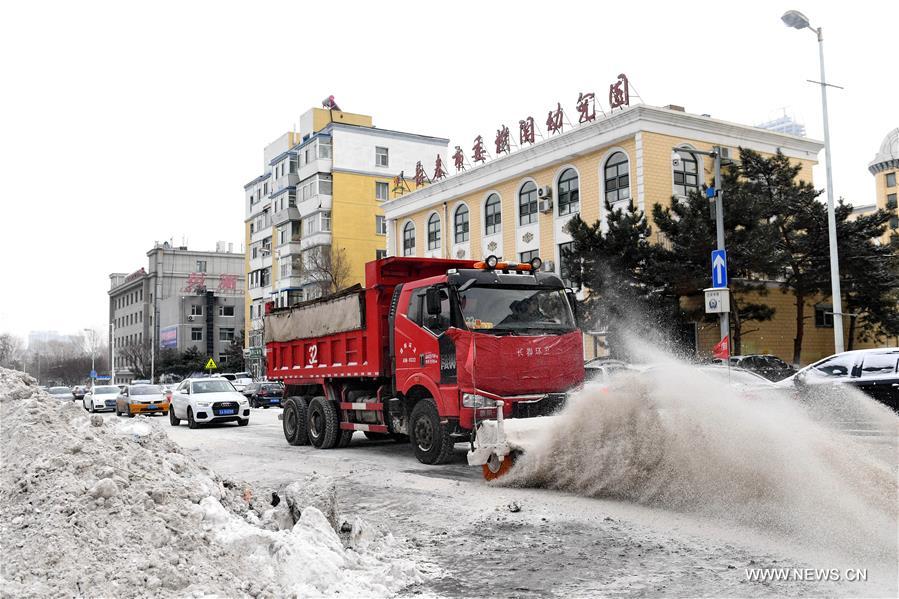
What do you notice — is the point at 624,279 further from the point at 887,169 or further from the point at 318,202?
the point at 887,169

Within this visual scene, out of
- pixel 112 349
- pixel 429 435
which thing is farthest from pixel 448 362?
pixel 112 349

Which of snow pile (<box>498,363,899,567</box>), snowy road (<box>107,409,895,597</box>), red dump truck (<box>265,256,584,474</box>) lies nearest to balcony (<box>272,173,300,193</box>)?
red dump truck (<box>265,256,584,474</box>)

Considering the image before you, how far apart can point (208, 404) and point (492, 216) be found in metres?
22.2

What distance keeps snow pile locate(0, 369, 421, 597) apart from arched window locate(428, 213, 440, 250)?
3945 cm

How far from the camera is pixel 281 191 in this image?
67312 millimetres

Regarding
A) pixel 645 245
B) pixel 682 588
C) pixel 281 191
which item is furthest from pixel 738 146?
pixel 281 191

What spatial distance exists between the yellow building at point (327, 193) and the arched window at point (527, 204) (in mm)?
21474

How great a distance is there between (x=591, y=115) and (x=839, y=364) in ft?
69.6

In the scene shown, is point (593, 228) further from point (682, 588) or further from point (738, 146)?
point (682, 588)

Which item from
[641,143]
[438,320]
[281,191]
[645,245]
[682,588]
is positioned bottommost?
[682,588]

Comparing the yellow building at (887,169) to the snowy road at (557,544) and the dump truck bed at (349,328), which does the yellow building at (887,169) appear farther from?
the snowy road at (557,544)

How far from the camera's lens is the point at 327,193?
6256 centimetres

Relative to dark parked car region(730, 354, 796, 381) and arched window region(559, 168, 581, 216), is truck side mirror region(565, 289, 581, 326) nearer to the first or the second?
dark parked car region(730, 354, 796, 381)

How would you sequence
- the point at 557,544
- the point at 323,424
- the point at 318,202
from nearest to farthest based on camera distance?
the point at 557,544 < the point at 323,424 < the point at 318,202
